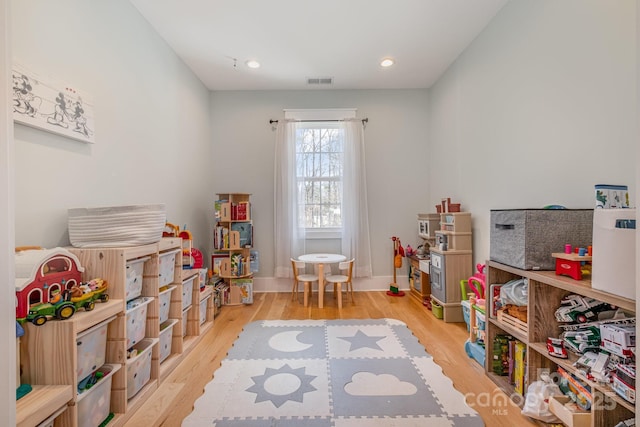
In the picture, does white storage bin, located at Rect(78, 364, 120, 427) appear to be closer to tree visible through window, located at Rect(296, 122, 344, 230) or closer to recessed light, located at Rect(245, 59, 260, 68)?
tree visible through window, located at Rect(296, 122, 344, 230)

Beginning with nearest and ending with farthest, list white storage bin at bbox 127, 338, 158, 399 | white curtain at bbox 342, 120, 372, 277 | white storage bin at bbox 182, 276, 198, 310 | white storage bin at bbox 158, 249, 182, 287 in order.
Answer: white storage bin at bbox 127, 338, 158, 399 < white storage bin at bbox 158, 249, 182, 287 < white storage bin at bbox 182, 276, 198, 310 < white curtain at bbox 342, 120, 372, 277

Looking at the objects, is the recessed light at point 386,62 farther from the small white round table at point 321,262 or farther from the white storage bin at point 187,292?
the white storage bin at point 187,292

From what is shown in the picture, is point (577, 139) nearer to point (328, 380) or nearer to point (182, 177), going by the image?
point (328, 380)

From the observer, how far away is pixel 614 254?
114 centimetres

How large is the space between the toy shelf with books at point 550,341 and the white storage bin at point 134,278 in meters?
2.19

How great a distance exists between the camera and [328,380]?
1899mm

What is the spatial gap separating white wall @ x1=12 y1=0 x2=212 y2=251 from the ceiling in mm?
340

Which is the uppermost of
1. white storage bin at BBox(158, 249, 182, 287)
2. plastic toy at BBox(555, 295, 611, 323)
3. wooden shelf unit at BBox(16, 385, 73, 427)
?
white storage bin at BBox(158, 249, 182, 287)

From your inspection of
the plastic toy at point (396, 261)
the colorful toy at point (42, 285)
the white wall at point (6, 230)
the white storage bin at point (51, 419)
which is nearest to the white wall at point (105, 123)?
the colorful toy at point (42, 285)

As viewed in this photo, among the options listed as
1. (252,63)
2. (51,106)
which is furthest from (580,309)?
(252,63)

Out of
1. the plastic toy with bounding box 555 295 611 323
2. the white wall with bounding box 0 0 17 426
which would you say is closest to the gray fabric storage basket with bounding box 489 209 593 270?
the plastic toy with bounding box 555 295 611 323

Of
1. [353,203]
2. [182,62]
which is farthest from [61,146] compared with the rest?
[353,203]

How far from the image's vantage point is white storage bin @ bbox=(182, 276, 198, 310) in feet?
7.80

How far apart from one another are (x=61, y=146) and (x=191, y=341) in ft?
5.50
